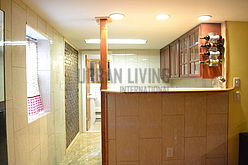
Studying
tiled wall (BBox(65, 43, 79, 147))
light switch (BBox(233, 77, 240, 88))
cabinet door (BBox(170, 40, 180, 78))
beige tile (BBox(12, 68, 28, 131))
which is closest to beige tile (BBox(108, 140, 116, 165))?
beige tile (BBox(12, 68, 28, 131))

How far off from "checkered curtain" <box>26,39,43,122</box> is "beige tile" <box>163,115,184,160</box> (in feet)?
5.01

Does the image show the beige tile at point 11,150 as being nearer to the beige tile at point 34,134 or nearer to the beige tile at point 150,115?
the beige tile at point 34,134

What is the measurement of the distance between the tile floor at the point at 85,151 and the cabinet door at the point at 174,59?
2043 millimetres

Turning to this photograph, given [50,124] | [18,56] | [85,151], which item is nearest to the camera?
[18,56]

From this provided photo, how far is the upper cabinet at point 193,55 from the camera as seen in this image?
2135 mm

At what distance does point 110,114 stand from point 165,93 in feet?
2.26

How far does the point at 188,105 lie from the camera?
2.01m

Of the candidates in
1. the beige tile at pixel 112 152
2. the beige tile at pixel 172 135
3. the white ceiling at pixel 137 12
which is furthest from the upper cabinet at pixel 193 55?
the beige tile at pixel 112 152

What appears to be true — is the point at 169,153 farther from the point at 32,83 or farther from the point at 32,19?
the point at 32,19

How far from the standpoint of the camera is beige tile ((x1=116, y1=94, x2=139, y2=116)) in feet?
6.35

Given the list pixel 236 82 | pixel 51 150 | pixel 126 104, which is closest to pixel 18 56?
pixel 126 104

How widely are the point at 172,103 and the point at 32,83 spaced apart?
1.69m

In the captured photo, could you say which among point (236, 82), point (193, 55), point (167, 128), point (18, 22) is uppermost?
point (18, 22)

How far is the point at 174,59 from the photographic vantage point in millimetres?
3186
